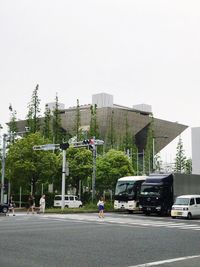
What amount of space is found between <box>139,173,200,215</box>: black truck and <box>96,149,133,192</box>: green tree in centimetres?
1728

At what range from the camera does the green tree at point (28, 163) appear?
148ft

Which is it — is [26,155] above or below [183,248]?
above

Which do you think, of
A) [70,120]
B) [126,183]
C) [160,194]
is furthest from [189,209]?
[70,120]

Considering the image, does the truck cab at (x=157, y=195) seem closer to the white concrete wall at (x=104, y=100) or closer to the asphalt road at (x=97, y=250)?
the asphalt road at (x=97, y=250)

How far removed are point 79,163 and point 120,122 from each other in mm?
44566

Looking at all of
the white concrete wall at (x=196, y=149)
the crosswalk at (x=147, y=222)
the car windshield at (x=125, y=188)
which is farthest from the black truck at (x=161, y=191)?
the white concrete wall at (x=196, y=149)

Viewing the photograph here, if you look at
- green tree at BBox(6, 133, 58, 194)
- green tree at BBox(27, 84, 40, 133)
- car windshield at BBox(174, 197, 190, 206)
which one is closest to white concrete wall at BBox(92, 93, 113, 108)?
green tree at BBox(27, 84, 40, 133)

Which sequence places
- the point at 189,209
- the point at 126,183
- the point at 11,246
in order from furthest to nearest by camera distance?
the point at 126,183 < the point at 189,209 < the point at 11,246

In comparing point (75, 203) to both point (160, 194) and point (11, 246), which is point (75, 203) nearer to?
point (160, 194)

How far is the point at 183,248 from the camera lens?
13.5 meters

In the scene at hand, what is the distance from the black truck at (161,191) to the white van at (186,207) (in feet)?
6.93

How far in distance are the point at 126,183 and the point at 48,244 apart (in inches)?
967

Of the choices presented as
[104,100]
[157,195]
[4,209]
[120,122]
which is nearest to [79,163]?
[4,209]

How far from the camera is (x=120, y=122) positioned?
314 feet
